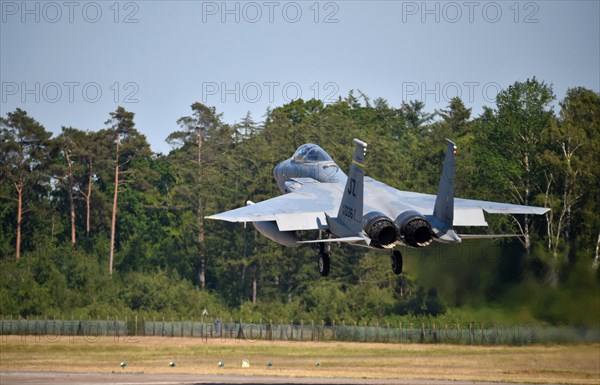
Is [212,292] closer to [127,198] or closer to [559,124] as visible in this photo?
[127,198]

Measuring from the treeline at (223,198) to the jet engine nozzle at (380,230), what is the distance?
20.4 meters

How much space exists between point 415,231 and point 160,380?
16.1 metres

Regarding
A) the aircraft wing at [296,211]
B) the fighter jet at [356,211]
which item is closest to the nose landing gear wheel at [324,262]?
the fighter jet at [356,211]

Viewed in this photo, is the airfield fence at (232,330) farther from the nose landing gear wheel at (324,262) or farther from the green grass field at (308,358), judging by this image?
the nose landing gear wheel at (324,262)

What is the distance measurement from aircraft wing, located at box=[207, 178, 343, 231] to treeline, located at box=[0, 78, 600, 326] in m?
17.2

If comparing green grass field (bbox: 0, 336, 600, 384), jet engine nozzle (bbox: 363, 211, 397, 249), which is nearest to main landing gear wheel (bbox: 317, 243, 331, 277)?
jet engine nozzle (bbox: 363, 211, 397, 249)

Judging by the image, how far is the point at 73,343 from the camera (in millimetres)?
53938

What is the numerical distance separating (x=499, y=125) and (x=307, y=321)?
16.3 m

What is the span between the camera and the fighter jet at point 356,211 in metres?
29.3

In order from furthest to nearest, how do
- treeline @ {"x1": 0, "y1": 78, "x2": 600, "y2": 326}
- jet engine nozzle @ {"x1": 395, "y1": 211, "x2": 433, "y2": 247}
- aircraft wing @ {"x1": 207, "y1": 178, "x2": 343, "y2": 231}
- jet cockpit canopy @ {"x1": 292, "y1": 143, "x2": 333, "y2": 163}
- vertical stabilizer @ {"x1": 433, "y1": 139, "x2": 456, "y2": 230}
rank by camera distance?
treeline @ {"x1": 0, "y1": 78, "x2": 600, "y2": 326}, jet cockpit canopy @ {"x1": 292, "y1": 143, "x2": 333, "y2": 163}, aircraft wing @ {"x1": 207, "y1": 178, "x2": 343, "y2": 231}, jet engine nozzle @ {"x1": 395, "y1": 211, "x2": 433, "y2": 247}, vertical stabilizer @ {"x1": 433, "y1": 139, "x2": 456, "y2": 230}

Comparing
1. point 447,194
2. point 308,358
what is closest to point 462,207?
point 447,194

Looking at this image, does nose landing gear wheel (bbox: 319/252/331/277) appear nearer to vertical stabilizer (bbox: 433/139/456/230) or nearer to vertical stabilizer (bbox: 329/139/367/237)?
vertical stabilizer (bbox: 329/139/367/237)

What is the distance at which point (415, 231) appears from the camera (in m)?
29.3

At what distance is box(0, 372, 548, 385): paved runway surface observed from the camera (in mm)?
40406
